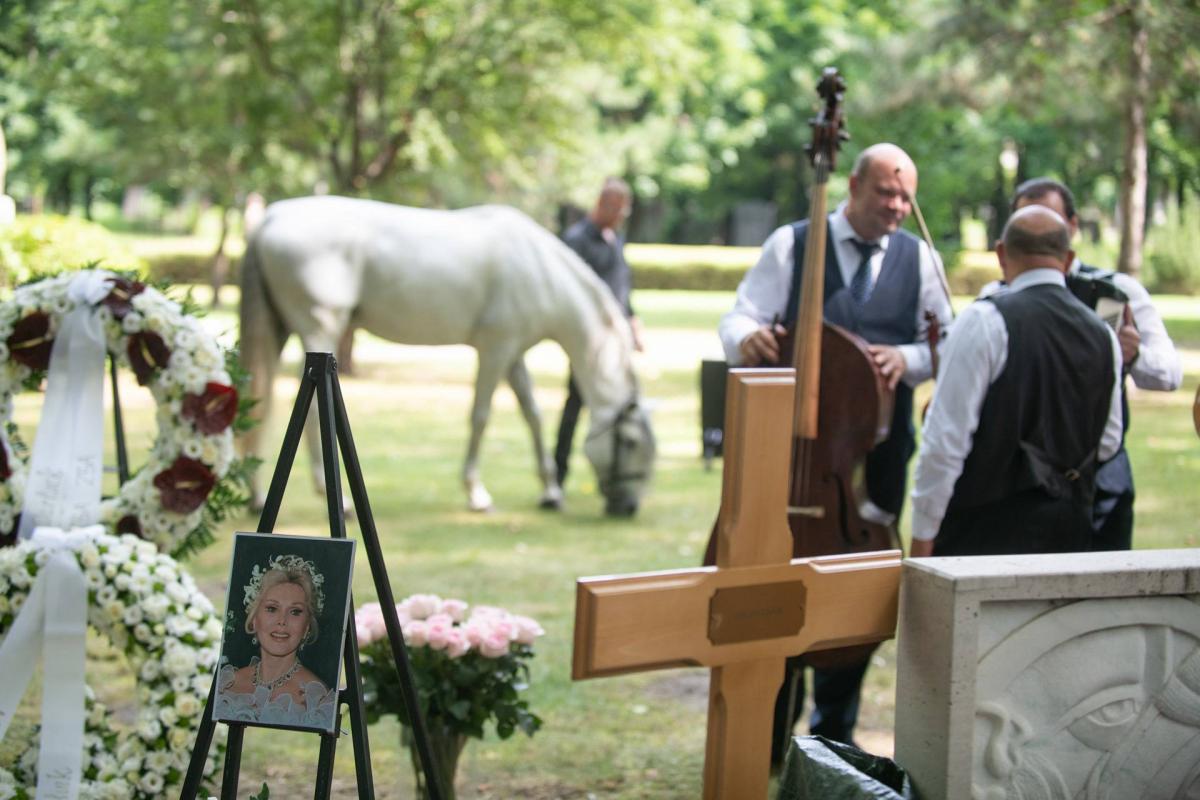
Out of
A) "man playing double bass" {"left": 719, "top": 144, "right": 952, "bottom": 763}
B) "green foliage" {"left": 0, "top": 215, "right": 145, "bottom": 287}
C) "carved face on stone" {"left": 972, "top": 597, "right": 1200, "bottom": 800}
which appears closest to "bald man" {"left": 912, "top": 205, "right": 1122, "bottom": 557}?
"man playing double bass" {"left": 719, "top": 144, "right": 952, "bottom": 763}

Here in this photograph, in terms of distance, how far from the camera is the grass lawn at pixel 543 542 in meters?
4.74

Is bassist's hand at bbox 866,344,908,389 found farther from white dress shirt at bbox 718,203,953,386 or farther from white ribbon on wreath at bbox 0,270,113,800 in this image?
white ribbon on wreath at bbox 0,270,113,800

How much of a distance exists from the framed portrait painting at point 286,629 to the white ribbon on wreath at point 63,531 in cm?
132

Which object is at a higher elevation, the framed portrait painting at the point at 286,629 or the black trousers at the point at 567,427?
the framed portrait painting at the point at 286,629

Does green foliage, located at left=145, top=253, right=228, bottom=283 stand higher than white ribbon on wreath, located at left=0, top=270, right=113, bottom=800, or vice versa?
green foliage, located at left=145, top=253, right=228, bottom=283

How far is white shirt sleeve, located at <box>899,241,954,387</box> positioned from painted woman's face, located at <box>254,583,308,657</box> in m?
2.44

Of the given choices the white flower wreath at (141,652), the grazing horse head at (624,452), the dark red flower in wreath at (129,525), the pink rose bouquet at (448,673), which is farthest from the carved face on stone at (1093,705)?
the grazing horse head at (624,452)

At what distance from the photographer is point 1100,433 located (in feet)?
12.7

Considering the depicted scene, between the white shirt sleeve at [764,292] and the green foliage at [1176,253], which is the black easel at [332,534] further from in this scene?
the green foliage at [1176,253]

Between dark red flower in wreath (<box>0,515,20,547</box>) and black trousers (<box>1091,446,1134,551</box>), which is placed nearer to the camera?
dark red flower in wreath (<box>0,515,20,547</box>)

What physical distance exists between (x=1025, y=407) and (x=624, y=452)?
5.35 m

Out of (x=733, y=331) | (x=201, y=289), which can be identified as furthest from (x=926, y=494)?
(x=201, y=289)

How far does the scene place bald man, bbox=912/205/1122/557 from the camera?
3.73 meters

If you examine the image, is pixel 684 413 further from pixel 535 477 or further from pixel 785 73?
pixel 785 73
